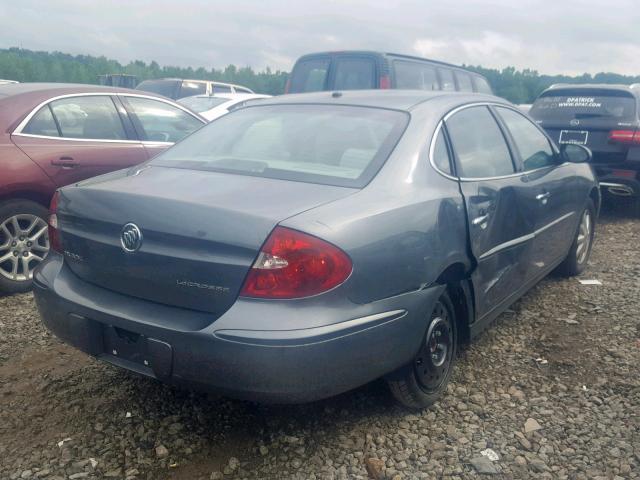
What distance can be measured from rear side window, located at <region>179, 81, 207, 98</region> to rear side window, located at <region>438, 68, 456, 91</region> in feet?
26.0

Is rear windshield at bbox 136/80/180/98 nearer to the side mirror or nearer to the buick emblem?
the side mirror

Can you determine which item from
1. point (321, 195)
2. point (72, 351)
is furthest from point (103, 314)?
point (72, 351)

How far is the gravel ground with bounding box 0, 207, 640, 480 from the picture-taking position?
2598 mm

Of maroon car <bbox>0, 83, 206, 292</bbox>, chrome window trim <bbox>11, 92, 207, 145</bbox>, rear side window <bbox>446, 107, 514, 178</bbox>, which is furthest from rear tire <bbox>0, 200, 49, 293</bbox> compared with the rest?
rear side window <bbox>446, 107, 514, 178</bbox>

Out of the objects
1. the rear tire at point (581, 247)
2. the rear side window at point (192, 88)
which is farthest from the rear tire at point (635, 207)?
the rear side window at point (192, 88)

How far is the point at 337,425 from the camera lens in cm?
292

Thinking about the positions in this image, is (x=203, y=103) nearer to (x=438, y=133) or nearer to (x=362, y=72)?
(x=362, y=72)

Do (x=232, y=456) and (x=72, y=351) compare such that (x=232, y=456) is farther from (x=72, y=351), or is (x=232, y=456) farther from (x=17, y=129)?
(x=17, y=129)

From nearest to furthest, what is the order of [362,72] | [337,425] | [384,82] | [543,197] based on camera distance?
[337,425], [543,197], [384,82], [362,72]

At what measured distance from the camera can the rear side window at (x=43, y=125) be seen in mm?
4723

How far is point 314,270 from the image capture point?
2.32 metres

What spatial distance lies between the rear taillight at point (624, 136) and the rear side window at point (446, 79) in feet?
10.7

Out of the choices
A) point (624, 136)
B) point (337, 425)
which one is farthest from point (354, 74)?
point (337, 425)

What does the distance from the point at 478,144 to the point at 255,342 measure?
1951 millimetres
